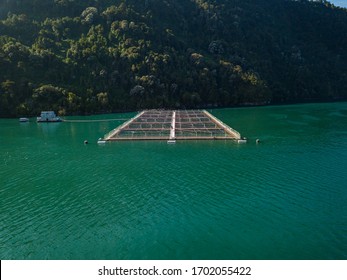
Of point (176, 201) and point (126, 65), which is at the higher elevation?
point (126, 65)

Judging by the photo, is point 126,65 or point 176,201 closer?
point 176,201

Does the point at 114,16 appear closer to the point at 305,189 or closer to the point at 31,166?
the point at 31,166

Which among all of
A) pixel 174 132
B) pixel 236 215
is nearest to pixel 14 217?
pixel 236 215

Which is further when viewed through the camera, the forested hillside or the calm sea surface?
the forested hillside

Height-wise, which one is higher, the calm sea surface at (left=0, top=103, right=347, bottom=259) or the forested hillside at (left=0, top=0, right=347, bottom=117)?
the forested hillside at (left=0, top=0, right=347, bottom=117)
